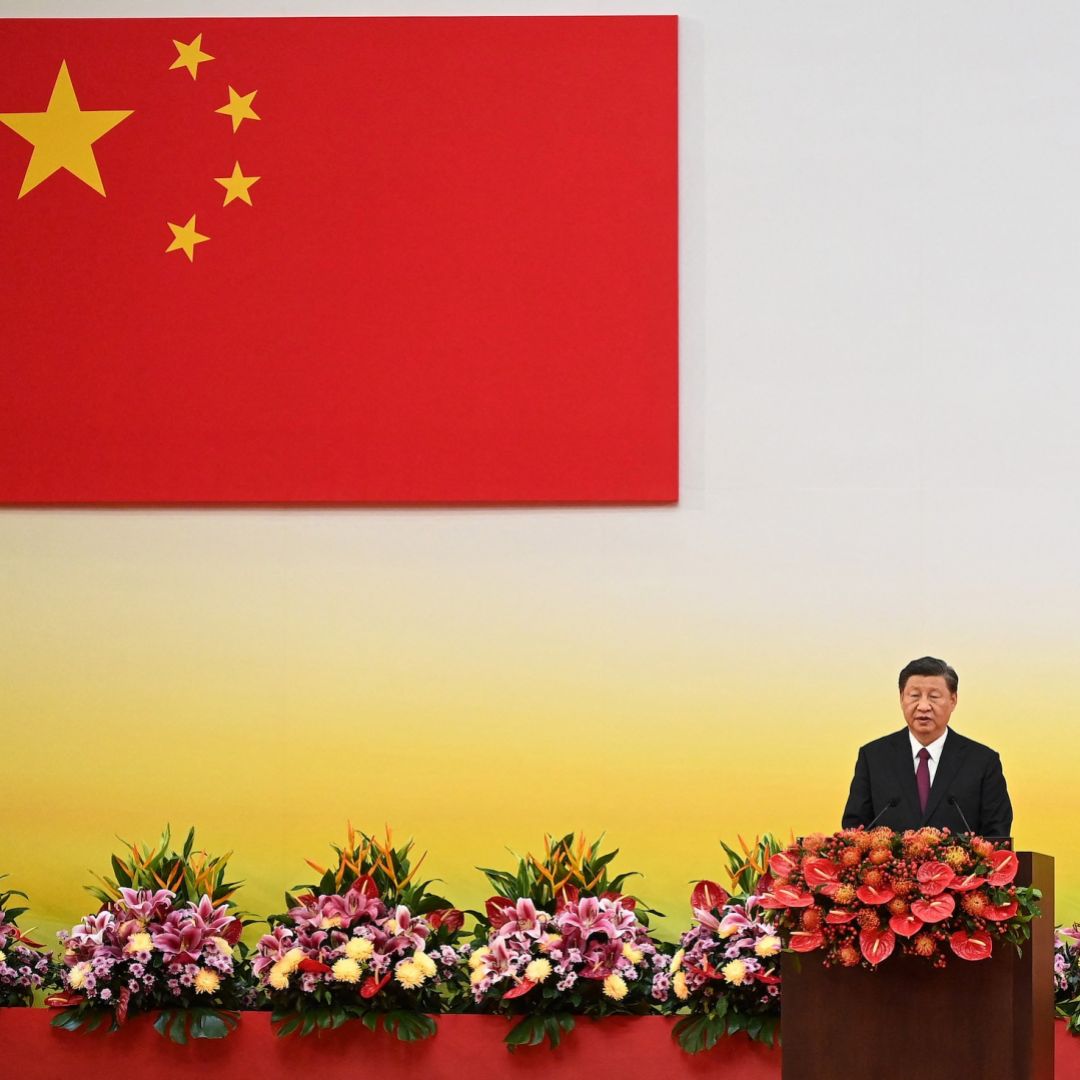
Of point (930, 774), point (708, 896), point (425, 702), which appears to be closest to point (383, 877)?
point (425, 702)

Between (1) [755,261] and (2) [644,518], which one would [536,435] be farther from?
(1) [755,261]

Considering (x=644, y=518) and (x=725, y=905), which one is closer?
(x=725, y=905)

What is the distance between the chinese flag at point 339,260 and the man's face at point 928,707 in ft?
5.30

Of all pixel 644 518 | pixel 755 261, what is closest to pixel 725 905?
pixel 644 518

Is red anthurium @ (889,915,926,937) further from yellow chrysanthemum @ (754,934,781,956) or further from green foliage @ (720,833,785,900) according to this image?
green foliage @ (720,833,785,900)

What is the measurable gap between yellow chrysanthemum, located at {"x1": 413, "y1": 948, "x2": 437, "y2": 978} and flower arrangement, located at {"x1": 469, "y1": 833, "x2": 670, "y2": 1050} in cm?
14

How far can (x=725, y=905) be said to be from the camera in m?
4.79

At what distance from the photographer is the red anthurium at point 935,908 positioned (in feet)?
10.5

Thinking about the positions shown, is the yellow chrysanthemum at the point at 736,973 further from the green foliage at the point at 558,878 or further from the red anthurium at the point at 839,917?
the red anthurium at the point at 839,917

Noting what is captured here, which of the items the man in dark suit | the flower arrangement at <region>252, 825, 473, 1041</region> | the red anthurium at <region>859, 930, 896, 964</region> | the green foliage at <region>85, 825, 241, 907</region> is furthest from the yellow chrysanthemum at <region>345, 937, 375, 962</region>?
the red anthurium at <region>859, 930, 896, 964</region>

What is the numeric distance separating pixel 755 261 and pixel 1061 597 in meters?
1.66

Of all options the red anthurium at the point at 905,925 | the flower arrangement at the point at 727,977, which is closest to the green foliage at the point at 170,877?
the flower arrangement at the point at 727,977

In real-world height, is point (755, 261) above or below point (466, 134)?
below

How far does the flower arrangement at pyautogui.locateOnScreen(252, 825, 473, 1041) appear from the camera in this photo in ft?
15.2
